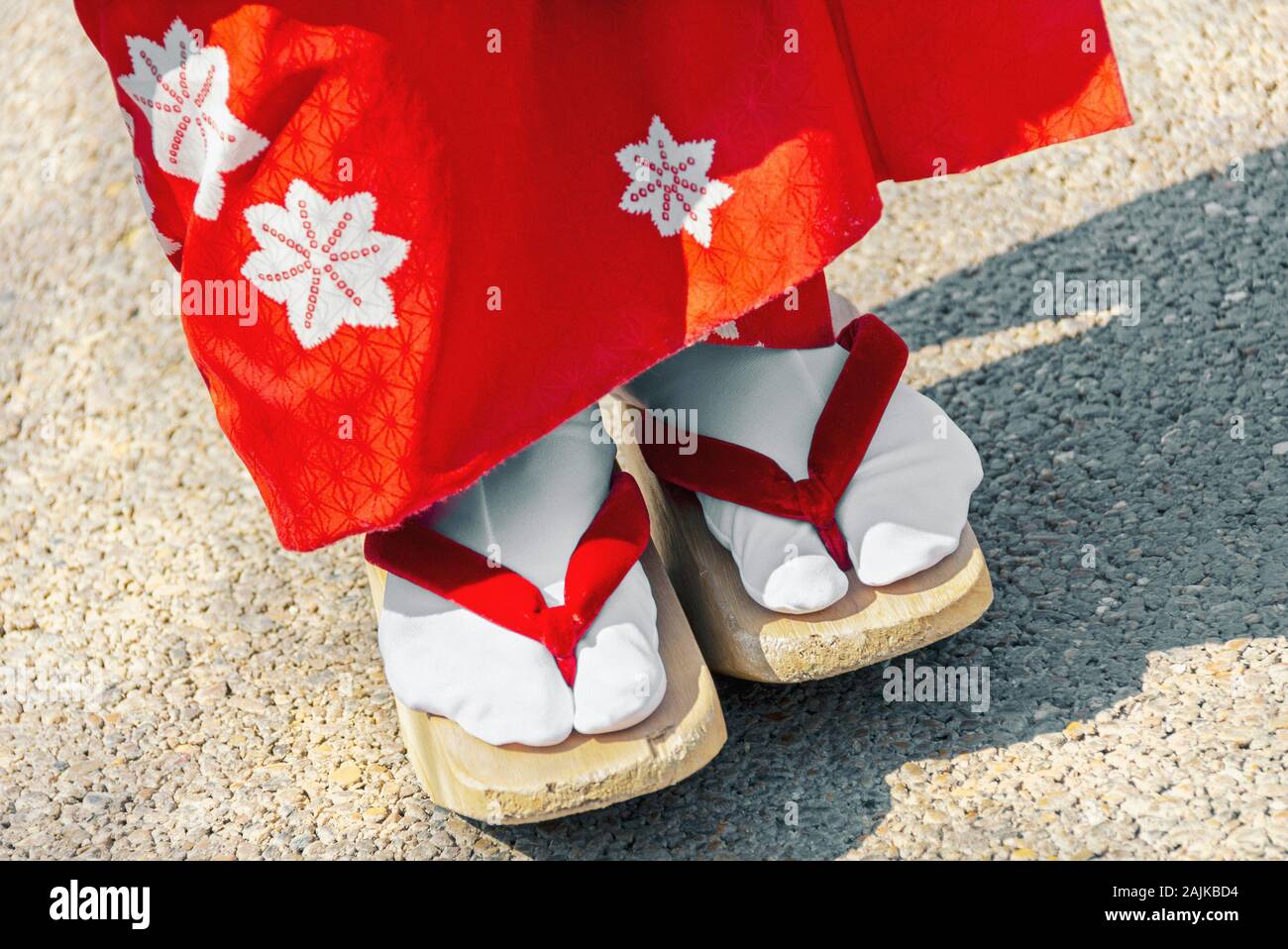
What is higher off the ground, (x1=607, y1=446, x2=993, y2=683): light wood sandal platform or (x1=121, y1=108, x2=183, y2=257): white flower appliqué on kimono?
(x1=121, y1=108, x2=183, y2=257): white flower appliqué on kimono

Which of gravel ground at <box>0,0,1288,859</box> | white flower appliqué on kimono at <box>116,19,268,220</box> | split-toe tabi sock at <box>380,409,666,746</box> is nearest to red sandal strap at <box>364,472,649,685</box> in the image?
split-toe tabi sock at <box>380,409,666,746</box>

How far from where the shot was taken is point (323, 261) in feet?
2.74

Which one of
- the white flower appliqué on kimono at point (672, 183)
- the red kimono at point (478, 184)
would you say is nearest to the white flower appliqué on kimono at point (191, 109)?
the red kimono at point (478, 184)

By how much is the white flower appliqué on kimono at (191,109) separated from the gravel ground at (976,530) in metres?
0.47

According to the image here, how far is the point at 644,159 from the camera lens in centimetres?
89

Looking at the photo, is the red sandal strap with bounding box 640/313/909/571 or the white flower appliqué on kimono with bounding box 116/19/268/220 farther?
the red sandal strap with bounding box 640/313/909/571

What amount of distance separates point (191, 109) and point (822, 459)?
49cm

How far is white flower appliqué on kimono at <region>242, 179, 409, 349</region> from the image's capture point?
0.83 m

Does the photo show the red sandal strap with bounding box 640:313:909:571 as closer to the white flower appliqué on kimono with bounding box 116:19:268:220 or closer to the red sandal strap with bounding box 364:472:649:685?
the red sandal strap with bounding box 364:472:649:685

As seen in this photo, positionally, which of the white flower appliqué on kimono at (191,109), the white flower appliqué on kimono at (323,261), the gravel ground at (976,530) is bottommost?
the gravel ground at (976,530)

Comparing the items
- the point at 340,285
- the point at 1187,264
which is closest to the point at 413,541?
the point at 340,285

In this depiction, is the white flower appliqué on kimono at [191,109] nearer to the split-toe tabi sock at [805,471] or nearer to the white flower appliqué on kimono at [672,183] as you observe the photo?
the white flower appliqué on kimono at [672,183]

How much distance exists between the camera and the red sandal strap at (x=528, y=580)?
91cm

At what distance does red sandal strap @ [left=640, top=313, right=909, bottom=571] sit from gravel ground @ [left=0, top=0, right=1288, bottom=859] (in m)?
0.16
